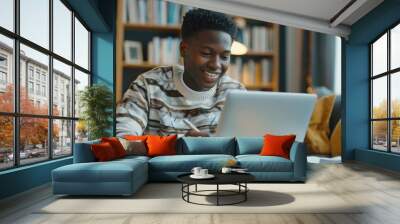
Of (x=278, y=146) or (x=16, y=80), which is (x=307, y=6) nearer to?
(x=278, y=146)

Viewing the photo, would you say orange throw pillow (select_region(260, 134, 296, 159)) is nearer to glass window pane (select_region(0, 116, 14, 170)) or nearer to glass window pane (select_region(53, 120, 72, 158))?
glass window pane (select_region(53, 120, 72, 158))

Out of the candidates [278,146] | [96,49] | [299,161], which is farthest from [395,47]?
[96,49]

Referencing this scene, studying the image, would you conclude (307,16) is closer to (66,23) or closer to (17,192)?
(66,23)

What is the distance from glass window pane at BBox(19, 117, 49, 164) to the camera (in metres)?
4.64

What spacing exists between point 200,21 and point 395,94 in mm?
4060

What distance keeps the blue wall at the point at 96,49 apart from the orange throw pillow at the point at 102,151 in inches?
30.9

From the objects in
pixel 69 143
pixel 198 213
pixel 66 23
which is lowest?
pixel 198 213

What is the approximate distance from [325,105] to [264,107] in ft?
5.16

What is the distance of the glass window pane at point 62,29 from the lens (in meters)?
5.69

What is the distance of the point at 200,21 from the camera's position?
738cm

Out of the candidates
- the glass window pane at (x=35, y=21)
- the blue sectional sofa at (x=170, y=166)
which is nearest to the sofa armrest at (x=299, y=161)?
the blue sectional sofa at (x=170, y=166)

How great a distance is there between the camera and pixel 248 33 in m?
7.60

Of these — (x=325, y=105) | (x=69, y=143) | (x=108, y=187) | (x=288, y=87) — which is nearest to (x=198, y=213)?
(x=108, y=187)

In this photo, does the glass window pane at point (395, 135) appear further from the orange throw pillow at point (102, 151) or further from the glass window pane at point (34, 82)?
the glass window pane at point (34, 82)
